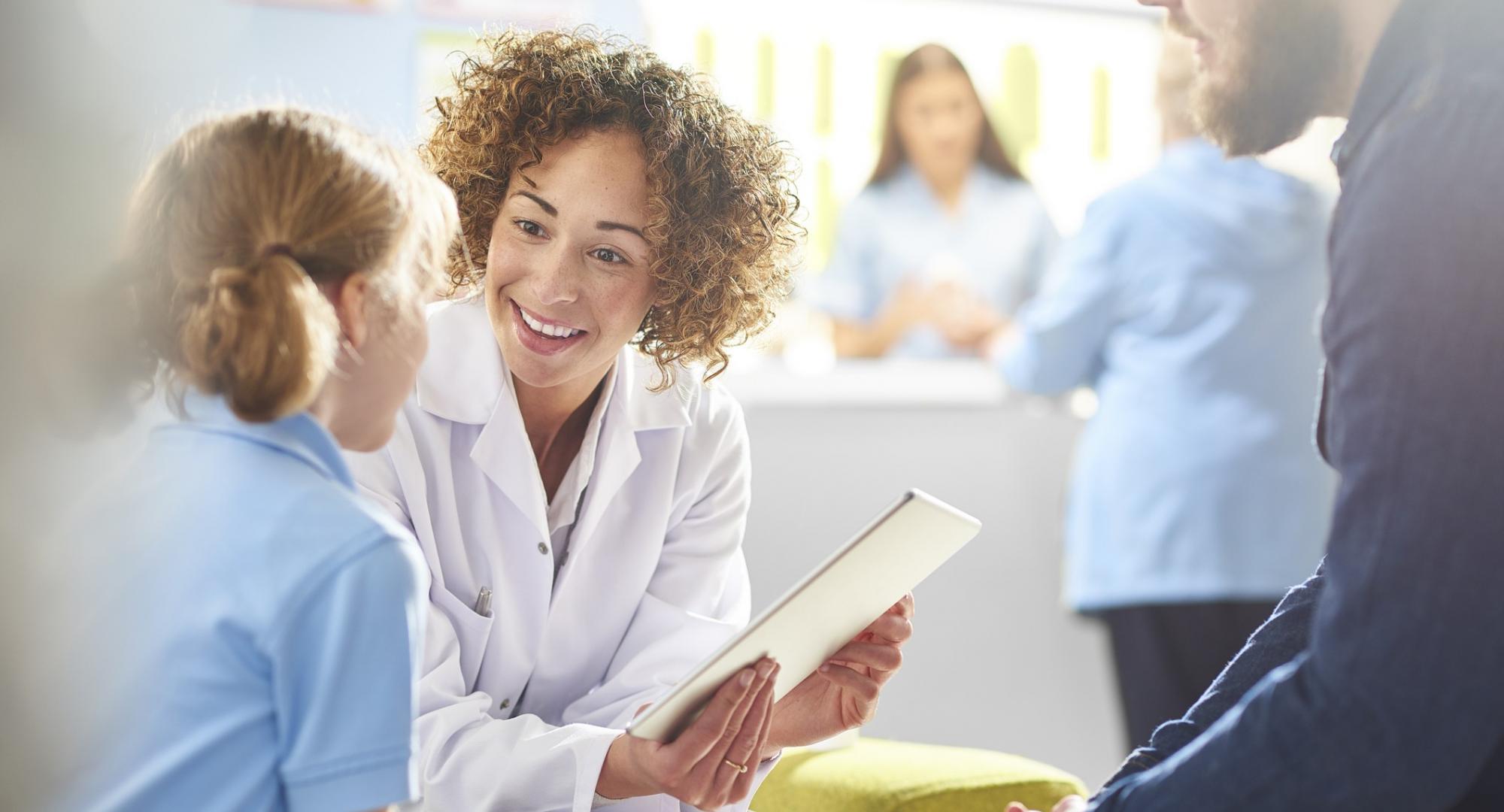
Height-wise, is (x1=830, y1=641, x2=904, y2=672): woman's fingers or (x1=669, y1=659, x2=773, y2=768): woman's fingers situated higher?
(x1=669, y1=659, x2=773, y2=768): woman's fingers

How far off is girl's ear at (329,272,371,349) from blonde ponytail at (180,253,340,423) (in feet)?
0.18

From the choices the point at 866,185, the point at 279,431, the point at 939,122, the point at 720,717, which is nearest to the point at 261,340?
the point at 279,431

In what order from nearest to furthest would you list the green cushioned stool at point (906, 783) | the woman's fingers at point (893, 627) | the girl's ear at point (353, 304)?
1. the girl's ear at point (353, 304)
2. the woman's fingers at point (893, 627)
3. the green cushioned stool at point (906, 783)

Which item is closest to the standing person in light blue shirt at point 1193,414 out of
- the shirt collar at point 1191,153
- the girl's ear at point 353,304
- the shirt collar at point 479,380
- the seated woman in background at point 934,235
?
the shirt collar at point 1191,153

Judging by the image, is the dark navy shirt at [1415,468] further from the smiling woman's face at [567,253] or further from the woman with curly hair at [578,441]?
the smiling woman's face at [567,253]

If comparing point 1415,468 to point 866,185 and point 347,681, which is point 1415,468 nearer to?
point 347,681

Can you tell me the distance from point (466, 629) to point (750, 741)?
0.38 meters

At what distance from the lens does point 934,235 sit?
3.17 m

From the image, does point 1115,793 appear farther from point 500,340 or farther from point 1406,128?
point 500,340

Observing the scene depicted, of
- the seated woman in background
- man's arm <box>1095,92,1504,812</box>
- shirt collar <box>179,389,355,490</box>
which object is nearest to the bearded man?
man's arm <box>1095,92,1504,812</box>

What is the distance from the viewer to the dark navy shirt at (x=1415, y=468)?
0.78 m

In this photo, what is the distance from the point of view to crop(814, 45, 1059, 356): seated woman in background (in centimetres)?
312

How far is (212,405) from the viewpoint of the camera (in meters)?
0.87

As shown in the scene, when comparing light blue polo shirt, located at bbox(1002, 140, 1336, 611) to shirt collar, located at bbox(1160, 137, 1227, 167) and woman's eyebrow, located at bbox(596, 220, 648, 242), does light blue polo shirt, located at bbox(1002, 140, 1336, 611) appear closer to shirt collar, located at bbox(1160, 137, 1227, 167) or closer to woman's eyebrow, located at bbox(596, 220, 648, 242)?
shirt collar, located at bbox(1160, 137, 1227, 167)
